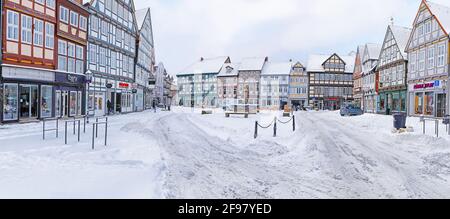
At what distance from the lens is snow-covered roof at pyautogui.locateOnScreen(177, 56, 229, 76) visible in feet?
235

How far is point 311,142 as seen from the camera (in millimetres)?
12047

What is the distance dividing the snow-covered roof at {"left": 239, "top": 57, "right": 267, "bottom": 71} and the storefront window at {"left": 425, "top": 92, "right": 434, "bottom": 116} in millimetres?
37811

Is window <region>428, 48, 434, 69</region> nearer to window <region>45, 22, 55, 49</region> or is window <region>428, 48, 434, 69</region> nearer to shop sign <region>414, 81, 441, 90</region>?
shop sign <region>414, 81, 441, 90</region>

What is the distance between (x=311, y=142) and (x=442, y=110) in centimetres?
2150

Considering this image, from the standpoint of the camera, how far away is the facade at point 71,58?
20.8 metres

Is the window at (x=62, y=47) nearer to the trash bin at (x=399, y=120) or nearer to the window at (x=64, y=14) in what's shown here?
the window at (x=64, y=14)

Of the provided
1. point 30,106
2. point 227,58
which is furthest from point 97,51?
point 227,58

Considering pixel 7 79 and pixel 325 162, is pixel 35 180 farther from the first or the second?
pixel 7 79

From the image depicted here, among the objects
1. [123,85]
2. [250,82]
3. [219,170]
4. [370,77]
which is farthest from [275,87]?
[219,170]

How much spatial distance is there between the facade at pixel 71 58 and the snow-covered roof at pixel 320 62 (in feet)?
158

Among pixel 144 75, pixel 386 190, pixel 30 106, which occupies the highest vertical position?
pixel 144 75

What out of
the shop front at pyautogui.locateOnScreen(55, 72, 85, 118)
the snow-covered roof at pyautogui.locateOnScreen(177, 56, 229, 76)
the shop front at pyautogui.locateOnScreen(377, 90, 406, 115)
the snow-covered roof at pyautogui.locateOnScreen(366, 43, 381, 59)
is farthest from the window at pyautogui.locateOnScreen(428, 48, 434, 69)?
the snow-covered roof at pyautogui.locateOnScreen(177, 56, 229, 76)

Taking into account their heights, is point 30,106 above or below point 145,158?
above

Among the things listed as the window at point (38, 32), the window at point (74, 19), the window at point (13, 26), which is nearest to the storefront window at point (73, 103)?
the window at point (38, 32)
